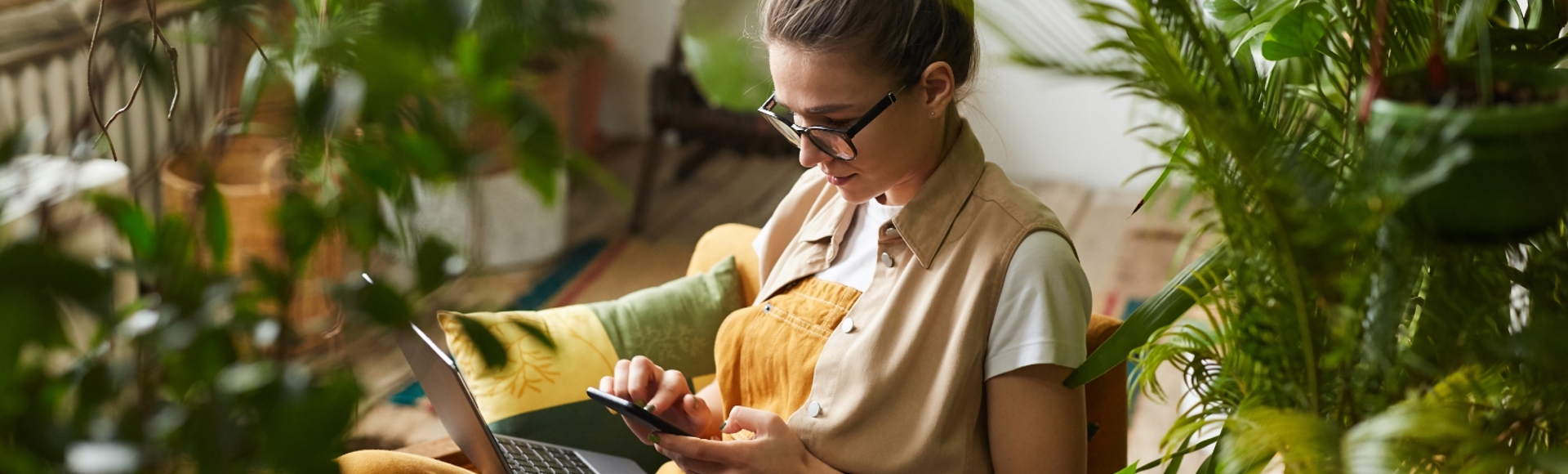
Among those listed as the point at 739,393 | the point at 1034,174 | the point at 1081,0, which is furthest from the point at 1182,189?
the point at 1034,174

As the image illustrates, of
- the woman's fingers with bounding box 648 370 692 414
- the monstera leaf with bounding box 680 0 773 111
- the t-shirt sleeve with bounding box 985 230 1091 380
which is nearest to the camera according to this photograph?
the t-shirt sleeve with bounding box 985 230 1091 380

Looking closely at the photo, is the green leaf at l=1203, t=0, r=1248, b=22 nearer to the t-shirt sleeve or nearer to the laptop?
the t-shirt sleeve

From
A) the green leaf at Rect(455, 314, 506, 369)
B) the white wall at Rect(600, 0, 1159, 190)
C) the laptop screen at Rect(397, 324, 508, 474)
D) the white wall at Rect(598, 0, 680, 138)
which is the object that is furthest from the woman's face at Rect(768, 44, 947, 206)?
the white wall at Rect(598, 0, 680, 138)

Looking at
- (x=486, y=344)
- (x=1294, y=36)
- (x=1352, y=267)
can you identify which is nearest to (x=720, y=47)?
(x=1294, y=36)

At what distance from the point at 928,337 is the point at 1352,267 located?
0.53m

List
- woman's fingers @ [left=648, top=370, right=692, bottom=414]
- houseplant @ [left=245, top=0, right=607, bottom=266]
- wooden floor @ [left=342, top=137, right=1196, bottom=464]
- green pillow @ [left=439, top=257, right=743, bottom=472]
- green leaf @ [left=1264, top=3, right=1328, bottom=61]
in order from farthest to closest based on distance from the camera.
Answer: wooden floor @ [left=342, top=137, right=1196, bottom=464] < green pillow @ [left=439, top=257, right=743, bottom=472] < woman's fingers @ [left=648, top=370, right=692, bottom=414] < green leaf @ [left=1264, top=3, right=1328, bottom=61] < houseplant @ [left=245, top=0, right=607, bottom=266]

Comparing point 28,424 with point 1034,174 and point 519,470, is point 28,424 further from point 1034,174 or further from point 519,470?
point 1034,174

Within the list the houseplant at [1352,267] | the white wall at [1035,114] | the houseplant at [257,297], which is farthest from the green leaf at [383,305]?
the white wall at [1035,114]

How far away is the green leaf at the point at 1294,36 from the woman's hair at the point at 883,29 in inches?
12.4

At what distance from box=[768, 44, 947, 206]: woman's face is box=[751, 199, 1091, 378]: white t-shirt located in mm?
169

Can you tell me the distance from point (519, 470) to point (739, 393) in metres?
0.27

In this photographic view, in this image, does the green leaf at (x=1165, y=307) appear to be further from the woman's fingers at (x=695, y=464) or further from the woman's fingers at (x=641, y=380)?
the woman's fingers at (x=641, y=380)

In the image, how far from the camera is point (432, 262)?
0.47 metres

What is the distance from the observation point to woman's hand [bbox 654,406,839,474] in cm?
122
